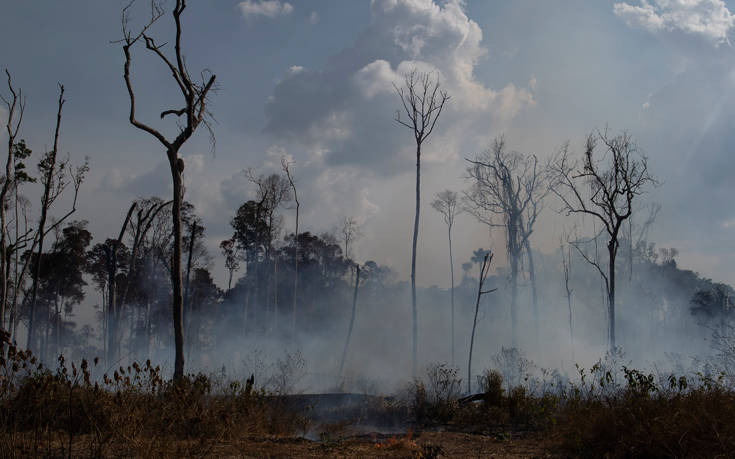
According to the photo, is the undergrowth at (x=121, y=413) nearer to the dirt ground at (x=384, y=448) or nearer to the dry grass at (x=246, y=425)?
→ the dry grass at (x=246, y=425)

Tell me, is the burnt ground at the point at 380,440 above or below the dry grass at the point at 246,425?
below

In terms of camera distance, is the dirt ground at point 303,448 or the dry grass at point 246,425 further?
the dry grass at point 246,425

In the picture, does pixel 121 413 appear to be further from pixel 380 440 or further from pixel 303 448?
pixel 380 440

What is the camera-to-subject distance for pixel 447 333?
5041cm

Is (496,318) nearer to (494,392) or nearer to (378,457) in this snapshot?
(494,392)

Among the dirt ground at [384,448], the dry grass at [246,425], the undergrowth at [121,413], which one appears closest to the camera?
the dry grass at [246,425]

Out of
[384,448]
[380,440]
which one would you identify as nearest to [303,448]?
[384,448]

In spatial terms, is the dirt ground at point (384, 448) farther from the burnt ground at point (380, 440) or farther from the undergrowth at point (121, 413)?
the undergrowth at point (121, 413)

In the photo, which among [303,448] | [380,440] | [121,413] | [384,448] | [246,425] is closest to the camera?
[121,413]

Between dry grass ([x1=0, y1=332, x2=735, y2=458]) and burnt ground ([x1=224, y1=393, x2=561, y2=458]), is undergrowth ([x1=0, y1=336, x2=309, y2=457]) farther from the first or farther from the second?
burnt ground ([x1=224, y1=393, x2=561, y2=458])

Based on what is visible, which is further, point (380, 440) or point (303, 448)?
point (380, 440)

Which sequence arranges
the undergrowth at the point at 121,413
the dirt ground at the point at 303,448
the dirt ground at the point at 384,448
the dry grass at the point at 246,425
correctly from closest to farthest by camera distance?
the dirt ground at the point at 303,448 → the dry grass at the point at 246,425 → the undergrowth at the point at 121,413 → the dirt ground at the point at 384,448

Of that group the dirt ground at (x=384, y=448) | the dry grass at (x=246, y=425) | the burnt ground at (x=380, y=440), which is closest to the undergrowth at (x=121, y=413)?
the dry grass at (x=246, y=425)

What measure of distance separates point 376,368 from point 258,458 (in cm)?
2837
